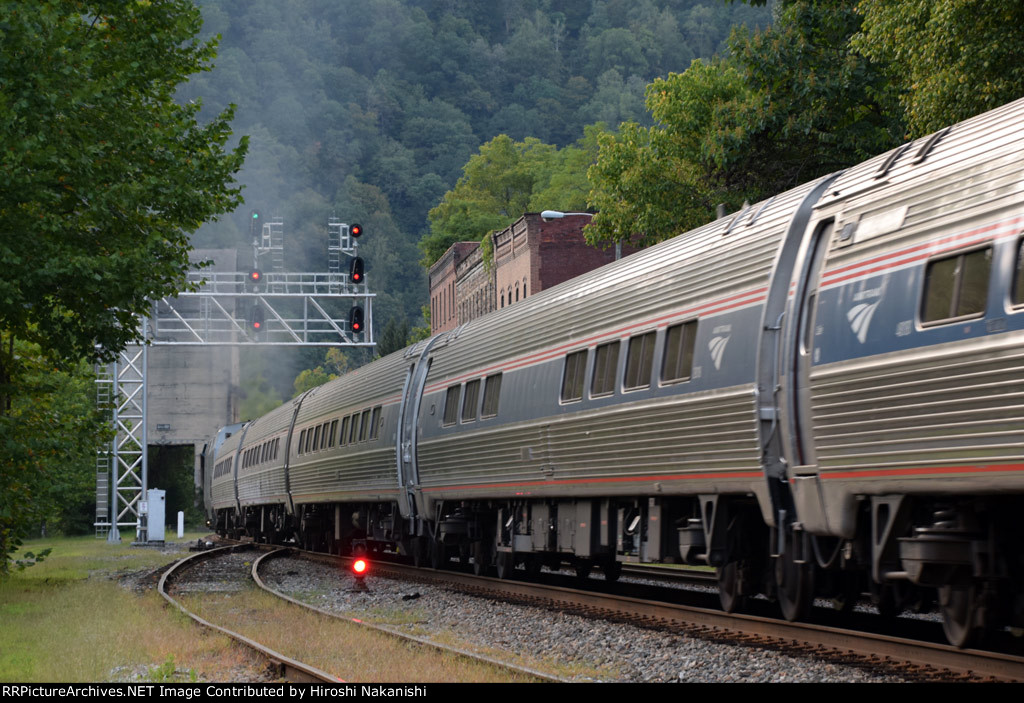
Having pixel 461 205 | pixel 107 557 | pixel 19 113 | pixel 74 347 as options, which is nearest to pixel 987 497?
pixel 19 113

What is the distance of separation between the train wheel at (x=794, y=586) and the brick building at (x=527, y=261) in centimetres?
3853

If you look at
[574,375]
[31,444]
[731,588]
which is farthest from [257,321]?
[731,588]

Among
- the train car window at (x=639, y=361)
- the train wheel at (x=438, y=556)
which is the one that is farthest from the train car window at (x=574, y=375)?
the train wheel at (x=438, y=556)

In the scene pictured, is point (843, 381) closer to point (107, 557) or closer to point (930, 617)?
point (930, 617)

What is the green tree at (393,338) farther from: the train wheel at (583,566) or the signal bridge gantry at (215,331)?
the train wheel at (583,566)

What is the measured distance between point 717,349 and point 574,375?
3.89 metres

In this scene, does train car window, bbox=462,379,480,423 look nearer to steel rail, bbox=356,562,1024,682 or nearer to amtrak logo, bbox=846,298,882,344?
steel rail, bbox=356,562,1024,682

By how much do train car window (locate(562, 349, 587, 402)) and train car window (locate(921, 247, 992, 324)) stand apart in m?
6.72

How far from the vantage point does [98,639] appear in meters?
14.0

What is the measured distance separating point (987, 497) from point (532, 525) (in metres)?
9.51

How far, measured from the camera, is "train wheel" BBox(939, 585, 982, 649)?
30.2ft

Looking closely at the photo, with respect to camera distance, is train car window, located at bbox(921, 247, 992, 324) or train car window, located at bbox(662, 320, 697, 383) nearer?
train car window, located at bbox(921, 247, 992, 324)

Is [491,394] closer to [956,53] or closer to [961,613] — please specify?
[956,53]

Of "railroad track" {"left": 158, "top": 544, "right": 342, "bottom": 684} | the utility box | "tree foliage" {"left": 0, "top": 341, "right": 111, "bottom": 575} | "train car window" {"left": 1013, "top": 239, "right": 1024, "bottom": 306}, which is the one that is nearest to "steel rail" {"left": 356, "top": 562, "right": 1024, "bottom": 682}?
"train car window" {"left": 1013, "top": 239, "right": 1024, "bottom": 306}
